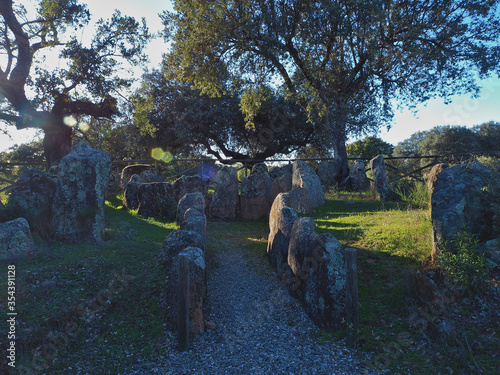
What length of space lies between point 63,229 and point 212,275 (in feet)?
14.2

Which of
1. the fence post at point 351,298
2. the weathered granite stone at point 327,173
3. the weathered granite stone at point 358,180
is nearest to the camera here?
the fence post at point 351,298

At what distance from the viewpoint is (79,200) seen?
8.80 m

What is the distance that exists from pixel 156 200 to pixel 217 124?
13.8 metres

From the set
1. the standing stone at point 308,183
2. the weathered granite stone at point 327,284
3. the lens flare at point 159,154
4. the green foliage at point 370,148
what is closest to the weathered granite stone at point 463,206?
the weathered granite stone at point 327,284

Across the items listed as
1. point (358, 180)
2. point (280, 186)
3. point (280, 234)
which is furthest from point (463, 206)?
point (358, 180)

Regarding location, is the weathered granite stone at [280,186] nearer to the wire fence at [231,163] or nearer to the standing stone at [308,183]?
the standing stone at [308,183]

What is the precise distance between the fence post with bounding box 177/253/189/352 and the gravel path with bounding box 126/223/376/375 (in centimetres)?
18

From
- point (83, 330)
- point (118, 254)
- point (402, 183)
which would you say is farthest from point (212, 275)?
point (402, 183)

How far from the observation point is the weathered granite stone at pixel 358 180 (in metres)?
17.7

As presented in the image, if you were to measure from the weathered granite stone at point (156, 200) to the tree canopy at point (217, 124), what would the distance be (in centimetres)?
1240

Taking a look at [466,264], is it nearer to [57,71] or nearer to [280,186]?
[280,186]

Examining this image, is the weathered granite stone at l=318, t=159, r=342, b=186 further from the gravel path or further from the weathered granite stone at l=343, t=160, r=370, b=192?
the gravel path

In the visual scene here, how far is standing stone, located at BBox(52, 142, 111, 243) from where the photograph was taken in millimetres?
8656

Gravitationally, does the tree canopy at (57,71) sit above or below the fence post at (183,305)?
above
